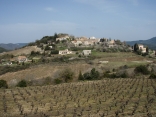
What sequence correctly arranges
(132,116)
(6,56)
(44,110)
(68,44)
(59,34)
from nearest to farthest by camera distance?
1. (132,116)
2. (44,110)
3. (6,56)
4. (68,44)
5. (59,34)

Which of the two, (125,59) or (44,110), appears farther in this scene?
(125,59)

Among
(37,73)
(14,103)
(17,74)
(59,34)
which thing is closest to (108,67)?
(37,73)

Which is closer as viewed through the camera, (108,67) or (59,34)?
(108,67)

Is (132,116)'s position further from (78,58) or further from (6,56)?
(6,56)

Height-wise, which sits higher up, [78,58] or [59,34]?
[59,34]

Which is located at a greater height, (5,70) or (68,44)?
(68,44)

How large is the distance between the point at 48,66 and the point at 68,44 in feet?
136

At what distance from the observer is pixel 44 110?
1453 cm

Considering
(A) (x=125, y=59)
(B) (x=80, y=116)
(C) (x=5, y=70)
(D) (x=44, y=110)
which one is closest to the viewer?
(B) (x=80, y=116)

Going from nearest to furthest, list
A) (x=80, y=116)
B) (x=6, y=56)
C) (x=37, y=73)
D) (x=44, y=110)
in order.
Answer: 1. (x=80, y=116)
2. (x=44, y=110)
3. (x=37, y=73)
4. (x=6, y=56)

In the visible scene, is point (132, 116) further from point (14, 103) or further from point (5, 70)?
point (5, 70)

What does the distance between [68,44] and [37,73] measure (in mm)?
47853

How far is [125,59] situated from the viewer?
66188 mm

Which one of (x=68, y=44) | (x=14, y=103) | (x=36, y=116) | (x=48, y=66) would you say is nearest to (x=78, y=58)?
(x=48, y=66)
